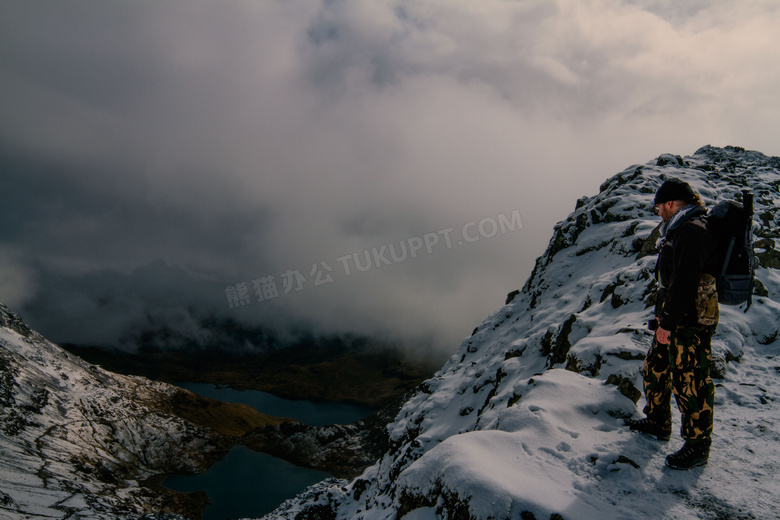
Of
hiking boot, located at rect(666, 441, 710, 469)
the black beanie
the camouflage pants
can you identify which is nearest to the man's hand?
the camouflage pants

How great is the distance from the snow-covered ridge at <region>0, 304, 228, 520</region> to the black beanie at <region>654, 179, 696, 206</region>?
125 meters

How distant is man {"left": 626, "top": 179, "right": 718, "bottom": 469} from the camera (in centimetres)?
494

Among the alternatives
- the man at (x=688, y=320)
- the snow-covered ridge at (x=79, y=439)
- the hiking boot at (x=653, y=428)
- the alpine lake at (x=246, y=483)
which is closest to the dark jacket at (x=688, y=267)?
the man at (x=688, y=320)

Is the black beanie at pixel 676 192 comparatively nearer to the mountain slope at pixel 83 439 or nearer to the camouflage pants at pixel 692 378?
the camouflage pants at pixel 692 378

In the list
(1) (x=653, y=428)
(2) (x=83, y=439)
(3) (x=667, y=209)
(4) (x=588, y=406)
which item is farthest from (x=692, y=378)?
(2) (x=83, y=439)

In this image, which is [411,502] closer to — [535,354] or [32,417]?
[535,354]

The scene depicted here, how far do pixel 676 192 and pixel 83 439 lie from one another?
167 m

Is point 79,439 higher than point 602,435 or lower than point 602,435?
lower

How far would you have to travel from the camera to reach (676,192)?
560 centimetres

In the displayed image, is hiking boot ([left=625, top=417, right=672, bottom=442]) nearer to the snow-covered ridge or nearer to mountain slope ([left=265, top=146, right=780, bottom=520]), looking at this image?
mountain slope ([left=265, top=146, right=780, bottom=520])

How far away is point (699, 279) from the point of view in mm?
5004

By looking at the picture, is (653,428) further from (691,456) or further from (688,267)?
(688,267)

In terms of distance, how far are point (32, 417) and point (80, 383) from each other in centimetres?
2833

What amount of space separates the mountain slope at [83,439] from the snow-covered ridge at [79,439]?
275 millimetres
